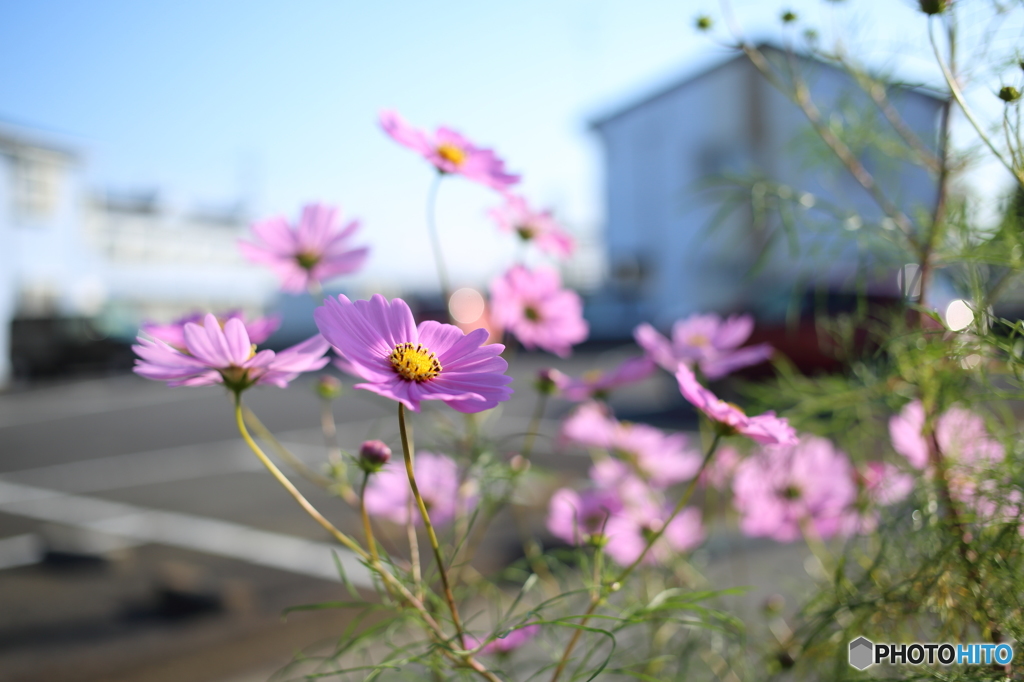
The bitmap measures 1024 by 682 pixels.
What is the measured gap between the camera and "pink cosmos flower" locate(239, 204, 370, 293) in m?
0.57

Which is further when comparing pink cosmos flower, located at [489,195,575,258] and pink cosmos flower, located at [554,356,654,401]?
pink cosmos flower, located at [489,195,575,258]

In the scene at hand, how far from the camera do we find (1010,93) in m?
0.37

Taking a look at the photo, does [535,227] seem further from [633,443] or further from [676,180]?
[676,180]

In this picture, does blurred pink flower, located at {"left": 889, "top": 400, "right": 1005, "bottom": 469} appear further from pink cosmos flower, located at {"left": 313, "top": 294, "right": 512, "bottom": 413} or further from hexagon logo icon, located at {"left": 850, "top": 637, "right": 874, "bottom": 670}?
pink cosmos flower, located at {"left": 313, "top": 294, "right": 512, "bottom": 413}

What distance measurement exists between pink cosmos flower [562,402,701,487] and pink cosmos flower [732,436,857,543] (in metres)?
0.08

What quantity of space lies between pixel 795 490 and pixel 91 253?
16153mm

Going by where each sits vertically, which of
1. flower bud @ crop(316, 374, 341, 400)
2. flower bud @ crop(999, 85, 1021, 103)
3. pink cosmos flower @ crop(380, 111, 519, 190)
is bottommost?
flower bud @ crop(316, 374, 341, 400)

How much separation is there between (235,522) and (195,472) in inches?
54.4

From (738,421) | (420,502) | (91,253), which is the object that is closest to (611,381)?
(738,421)

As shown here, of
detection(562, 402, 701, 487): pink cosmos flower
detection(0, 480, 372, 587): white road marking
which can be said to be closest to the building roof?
detection(0, 480, 372, 587): white road marking

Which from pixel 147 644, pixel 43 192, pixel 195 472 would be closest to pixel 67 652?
pixel 147 644

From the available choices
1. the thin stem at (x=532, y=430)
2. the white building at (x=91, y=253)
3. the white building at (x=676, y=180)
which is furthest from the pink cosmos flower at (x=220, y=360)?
the white building at (x=91, y=253)

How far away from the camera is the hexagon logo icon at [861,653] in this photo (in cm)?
47

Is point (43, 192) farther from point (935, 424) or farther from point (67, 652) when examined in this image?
point (935, 424)
